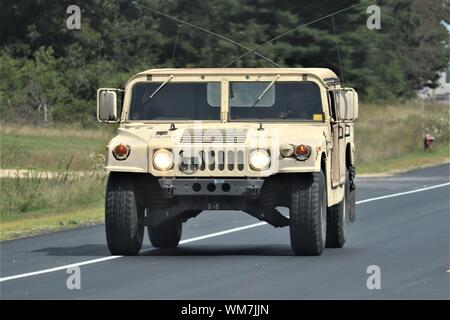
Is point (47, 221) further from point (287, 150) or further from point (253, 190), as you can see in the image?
point (287, 150)

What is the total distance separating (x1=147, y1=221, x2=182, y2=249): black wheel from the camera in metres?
20.3

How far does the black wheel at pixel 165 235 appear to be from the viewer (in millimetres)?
20281

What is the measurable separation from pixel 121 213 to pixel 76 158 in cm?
2467

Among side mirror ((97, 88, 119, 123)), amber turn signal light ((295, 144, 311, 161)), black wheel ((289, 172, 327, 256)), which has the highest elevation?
side mirror ((97, 88, 119, 123))

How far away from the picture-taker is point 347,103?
63.7 feet

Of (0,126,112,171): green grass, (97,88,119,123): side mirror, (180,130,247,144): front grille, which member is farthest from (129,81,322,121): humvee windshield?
(0,126,112,171): green grass

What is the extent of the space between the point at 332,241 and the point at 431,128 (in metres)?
40.7

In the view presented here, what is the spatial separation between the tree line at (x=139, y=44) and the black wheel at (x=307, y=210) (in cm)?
4505

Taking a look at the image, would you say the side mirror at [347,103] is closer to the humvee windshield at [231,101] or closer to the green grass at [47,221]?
the humvee windshield at [231,101]

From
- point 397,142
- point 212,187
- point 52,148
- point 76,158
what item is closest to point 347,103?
point 212,187

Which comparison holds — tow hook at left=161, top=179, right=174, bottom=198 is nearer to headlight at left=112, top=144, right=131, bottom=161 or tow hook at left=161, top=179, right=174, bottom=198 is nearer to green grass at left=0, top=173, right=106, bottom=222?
headlight at left=112, top=144, right=131, bottom=161

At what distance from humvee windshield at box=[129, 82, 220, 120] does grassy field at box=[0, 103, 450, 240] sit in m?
4.07

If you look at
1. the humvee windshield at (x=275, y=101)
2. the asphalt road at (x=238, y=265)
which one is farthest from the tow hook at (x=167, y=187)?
the humvee windshield at (x=275, y=101)
